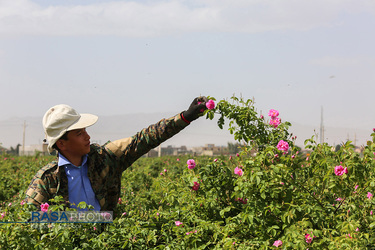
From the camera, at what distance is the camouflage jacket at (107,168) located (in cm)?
357

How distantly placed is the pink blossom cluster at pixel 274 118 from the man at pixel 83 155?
0.56 m

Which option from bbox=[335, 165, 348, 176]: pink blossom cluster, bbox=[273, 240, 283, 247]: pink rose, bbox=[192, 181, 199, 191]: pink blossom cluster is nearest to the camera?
bbox=[273, 240, 283, 247]: pink rose

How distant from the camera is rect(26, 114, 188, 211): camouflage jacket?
3.57 metres

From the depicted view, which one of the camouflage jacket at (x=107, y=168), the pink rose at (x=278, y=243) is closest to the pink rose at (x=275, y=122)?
the camouflage jacket at (x=107, y=168)

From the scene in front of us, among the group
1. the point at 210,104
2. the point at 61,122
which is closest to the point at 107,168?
the point at 61,122

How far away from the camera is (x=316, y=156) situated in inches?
138

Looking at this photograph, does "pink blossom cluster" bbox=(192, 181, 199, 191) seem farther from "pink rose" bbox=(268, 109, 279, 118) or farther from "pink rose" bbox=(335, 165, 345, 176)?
"pink rose" bbox=(335, 165, 345, 176)

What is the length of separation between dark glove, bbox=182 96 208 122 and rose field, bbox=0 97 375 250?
6 cm

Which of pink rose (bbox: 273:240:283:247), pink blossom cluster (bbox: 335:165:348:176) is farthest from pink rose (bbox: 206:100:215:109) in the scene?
pink rose (bbox: 273:240:283:247)

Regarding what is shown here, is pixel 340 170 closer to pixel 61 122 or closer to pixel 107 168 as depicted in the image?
pixel 107 168

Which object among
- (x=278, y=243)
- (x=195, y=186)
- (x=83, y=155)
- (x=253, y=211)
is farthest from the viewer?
(x=83, y=155)

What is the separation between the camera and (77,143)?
3607mm

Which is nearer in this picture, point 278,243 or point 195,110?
point 278,243

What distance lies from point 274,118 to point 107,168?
1345 millimetres
